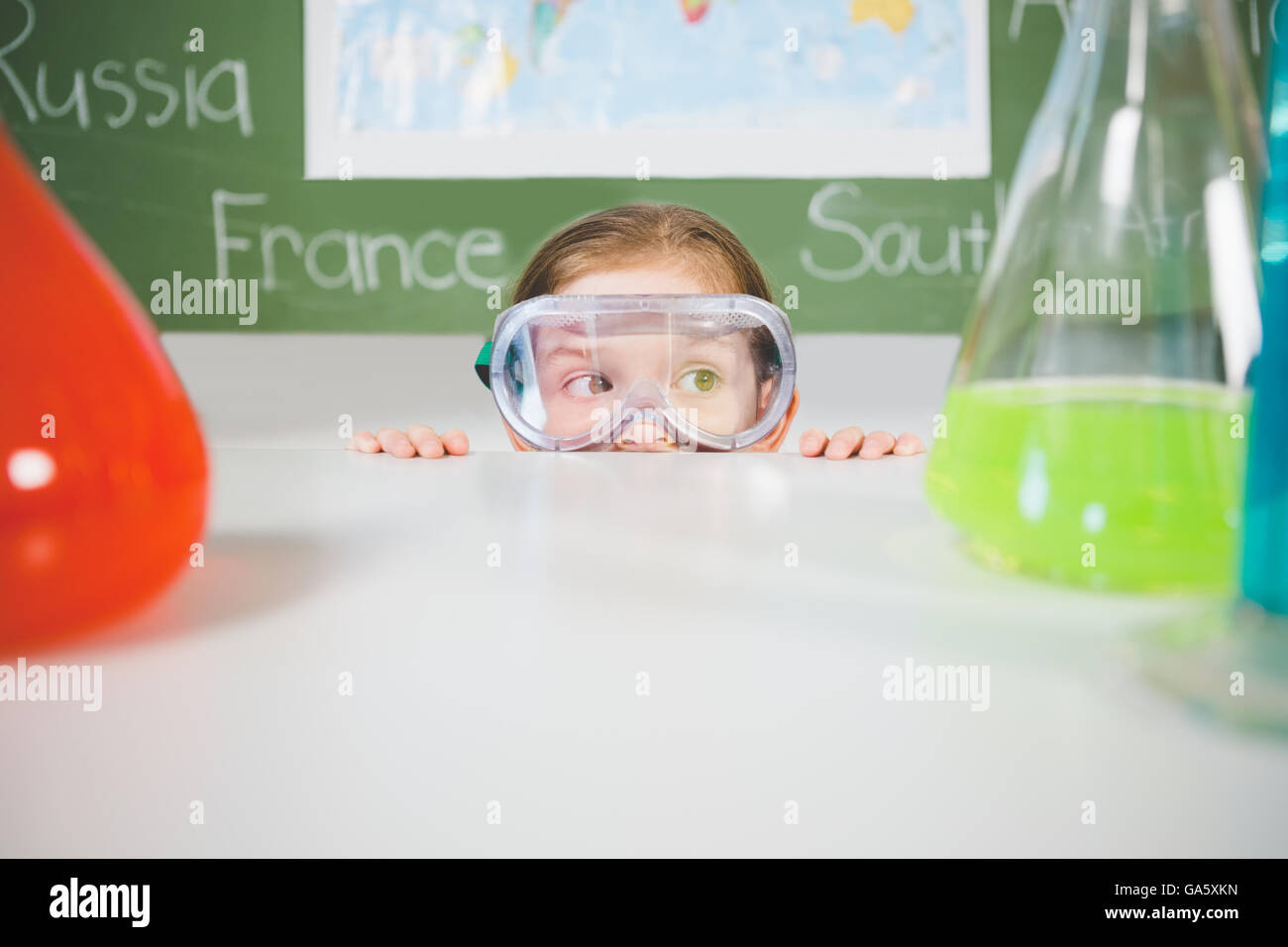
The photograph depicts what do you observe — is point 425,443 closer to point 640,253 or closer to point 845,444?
point 845,444

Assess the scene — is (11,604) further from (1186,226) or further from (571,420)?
(571,420)

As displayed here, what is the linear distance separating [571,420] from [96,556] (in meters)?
0.87

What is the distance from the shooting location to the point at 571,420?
110 cm

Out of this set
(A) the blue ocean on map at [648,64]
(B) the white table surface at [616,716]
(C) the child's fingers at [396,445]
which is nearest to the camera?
(B) the white table surface at [616,716]

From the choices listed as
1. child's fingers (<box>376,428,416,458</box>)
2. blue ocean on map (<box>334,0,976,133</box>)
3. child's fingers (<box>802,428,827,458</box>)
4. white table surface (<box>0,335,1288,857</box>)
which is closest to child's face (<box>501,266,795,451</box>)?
child's fingers (<box>802,428,827,458</box>)

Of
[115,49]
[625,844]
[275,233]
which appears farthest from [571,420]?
[115,49]

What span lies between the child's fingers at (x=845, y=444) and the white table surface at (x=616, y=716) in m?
0.41

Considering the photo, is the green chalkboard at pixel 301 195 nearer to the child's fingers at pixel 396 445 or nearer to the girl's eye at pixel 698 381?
the girl's eye at pixel 698 381

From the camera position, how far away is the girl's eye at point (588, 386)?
43.4 inches

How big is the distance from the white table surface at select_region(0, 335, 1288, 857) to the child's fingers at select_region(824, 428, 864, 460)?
1.36ft

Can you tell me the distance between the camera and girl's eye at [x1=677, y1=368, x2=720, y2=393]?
1103 millimetres

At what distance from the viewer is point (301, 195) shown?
205 centimetres

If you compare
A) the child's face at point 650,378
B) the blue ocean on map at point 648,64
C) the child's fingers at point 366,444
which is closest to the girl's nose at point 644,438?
the child's face at point 650,378

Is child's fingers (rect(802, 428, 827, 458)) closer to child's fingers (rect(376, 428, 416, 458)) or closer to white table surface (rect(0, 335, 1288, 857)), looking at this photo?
child's fingers (rect(376, 428, 416, 458))
